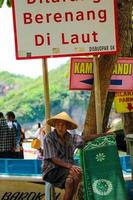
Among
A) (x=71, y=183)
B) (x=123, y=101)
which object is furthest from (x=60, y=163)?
(x=123, y=101)

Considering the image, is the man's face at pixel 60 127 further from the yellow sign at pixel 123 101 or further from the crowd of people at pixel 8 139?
the crowd of people at pixel 8 139

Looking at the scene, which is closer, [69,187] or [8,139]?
[69,187]

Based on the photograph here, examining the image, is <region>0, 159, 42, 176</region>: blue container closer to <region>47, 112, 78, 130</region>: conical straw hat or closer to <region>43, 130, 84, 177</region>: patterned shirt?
<region>47, 112, 78, 130</region>: conical straw hat

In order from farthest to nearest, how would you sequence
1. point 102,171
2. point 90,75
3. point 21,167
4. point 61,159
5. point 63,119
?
point 21,167 → point 90,75 → point 63,119 → point 61,159 → point 102,171

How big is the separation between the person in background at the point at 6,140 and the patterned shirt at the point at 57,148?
4.24 m

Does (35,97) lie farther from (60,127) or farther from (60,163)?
(60,163)

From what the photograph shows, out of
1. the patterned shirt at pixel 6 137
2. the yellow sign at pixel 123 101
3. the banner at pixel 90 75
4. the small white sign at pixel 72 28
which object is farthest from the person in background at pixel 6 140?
the small white sign at pixel 72 28

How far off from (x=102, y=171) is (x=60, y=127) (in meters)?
0.90

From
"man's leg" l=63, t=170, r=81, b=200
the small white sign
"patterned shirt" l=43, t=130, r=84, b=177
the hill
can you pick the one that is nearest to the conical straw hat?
"patterned shirt" l=43, t=130, r=84, b=177

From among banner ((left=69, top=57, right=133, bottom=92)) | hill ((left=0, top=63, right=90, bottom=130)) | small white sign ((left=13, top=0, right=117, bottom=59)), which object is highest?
small white sign ((left=13, top=0, right=117, bottom=59))

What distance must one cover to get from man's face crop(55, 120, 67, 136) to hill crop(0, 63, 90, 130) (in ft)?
181

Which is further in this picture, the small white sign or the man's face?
the man's face

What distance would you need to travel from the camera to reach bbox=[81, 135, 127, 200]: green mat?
631 cm

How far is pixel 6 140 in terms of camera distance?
11.2 metres
